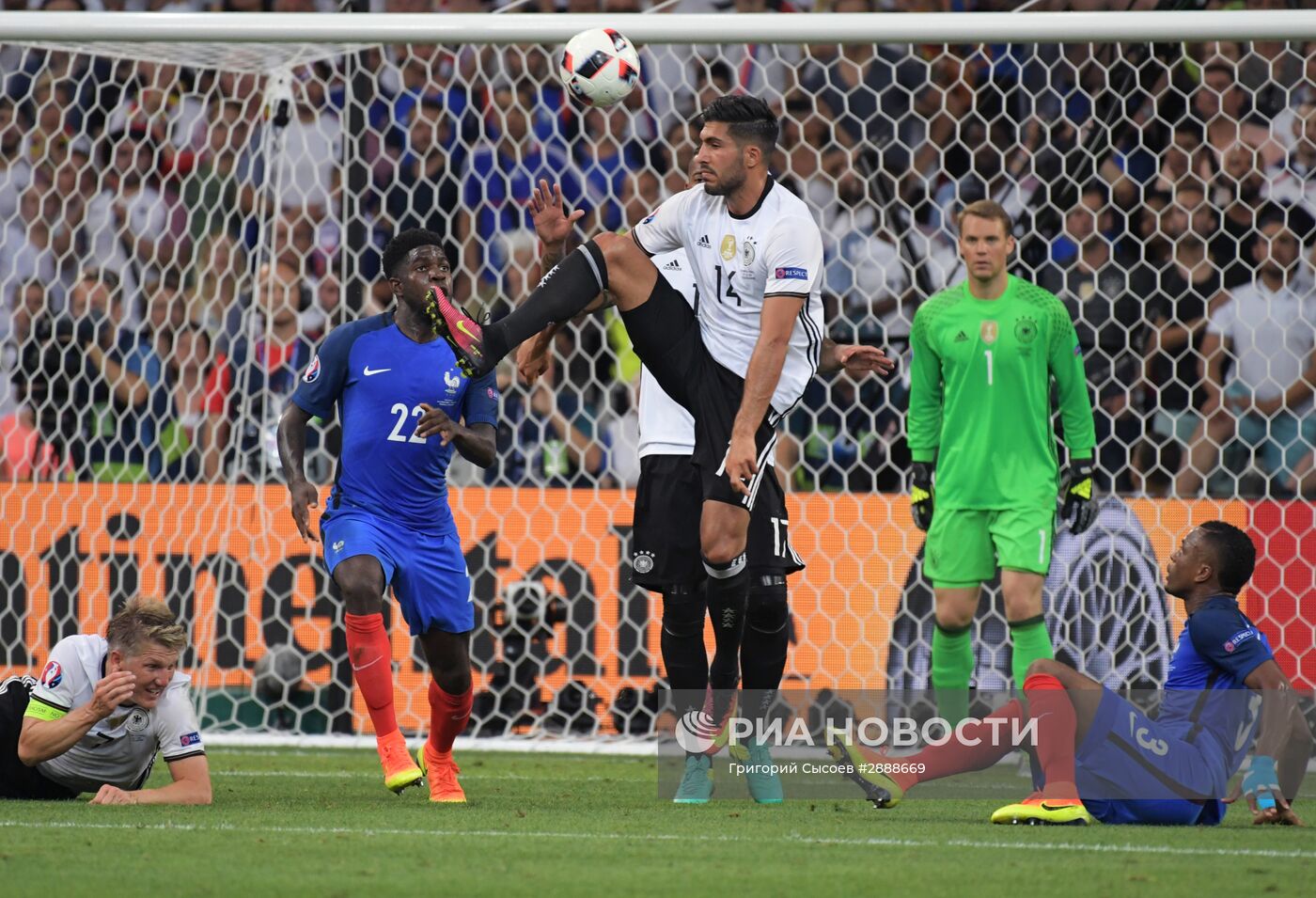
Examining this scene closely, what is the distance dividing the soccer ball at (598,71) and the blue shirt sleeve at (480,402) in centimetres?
113

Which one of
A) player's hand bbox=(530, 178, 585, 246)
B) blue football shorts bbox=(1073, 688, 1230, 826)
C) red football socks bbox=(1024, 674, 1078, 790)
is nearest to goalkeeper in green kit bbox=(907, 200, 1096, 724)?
blue football shorts bbox=(1073, 688, 1230, 826)

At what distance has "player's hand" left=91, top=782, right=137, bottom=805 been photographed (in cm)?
516

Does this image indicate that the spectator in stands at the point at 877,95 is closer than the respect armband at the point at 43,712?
No

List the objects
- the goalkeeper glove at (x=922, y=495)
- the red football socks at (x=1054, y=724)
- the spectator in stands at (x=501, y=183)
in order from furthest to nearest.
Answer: the spectator in stands at (x=501, y=183), the goalkeeper glove at (x=922, y=495), the red football socks at (x=1054, y=724)

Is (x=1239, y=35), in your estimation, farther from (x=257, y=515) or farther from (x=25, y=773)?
(x=25, y=773)

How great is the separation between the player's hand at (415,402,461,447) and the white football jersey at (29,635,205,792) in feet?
3.51

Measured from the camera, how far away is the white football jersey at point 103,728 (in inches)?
202

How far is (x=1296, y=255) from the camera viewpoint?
8.34m

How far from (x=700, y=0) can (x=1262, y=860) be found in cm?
773

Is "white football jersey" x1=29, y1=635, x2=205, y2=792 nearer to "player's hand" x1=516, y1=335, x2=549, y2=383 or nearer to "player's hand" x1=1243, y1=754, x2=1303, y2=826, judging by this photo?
"player's hand" x1=516, y1=335, x2=549, y2=383

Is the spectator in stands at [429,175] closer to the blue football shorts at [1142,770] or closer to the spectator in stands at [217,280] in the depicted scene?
the spectator in stands at [217,280]

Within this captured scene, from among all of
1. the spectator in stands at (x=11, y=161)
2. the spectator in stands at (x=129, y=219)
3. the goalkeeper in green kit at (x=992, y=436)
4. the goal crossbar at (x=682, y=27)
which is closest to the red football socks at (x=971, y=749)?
the goalkeeper in green kit at (x=992, y=436)

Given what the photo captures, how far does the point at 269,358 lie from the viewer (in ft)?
29.5

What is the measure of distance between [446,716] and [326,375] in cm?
123
